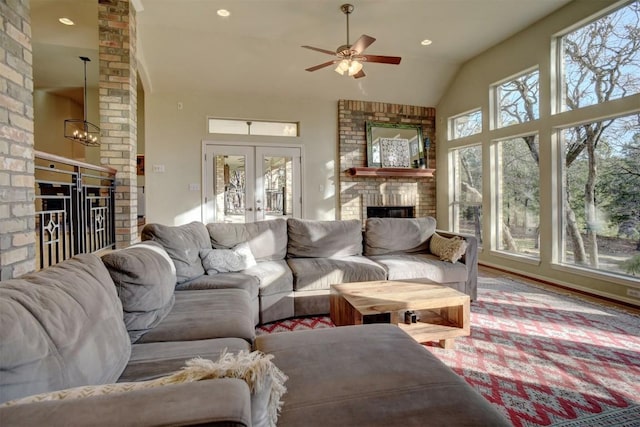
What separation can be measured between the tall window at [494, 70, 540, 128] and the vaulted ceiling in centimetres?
67

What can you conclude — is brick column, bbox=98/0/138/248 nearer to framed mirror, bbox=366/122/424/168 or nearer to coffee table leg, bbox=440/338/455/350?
coffee table leg, bbox=440/338/455/350

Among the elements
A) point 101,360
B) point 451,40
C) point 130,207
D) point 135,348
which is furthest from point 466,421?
point 451,40

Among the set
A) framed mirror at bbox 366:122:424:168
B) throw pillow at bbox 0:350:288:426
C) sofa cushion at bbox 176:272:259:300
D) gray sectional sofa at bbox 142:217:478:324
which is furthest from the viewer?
framed mirror at bbox 366:122:424:168

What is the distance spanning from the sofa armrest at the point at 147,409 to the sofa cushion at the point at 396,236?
2923mm

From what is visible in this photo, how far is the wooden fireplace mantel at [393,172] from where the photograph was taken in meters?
5.71

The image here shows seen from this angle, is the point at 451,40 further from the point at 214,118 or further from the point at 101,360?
the point at 101,360

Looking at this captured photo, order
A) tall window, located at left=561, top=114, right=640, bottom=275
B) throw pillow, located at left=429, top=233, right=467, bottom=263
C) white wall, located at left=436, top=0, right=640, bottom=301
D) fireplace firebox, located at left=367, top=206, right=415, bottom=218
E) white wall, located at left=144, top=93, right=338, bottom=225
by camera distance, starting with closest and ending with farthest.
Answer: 1. throw pillow, located at left=429, top=233, right=467, bottom=263
2. tall window, located at left=561, top=114, right=640, bottom=275
3. white wall, located at left=436, top=0, right=640, bottom=301
4. white wall, located at left=144, top=93, right=338, bottom=225
5. fireplace firebox, located at left=367, top=206, right=415, bottom=218

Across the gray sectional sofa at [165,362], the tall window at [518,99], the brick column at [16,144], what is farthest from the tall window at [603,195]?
the brick column at [16,144]

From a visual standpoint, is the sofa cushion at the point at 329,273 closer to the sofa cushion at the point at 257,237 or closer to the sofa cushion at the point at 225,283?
the sofa cushion at the point at 257,237

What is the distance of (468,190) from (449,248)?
2801mm

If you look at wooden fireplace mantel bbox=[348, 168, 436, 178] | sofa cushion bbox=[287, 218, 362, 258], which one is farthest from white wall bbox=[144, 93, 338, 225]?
sofa cushion bbox=[287, 218, 362, 258]

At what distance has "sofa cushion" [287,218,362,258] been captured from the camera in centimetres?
329

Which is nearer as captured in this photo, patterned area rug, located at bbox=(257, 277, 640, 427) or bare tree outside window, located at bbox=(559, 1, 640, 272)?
patterned area rug, located at bbox=(257, 277, 640, 427)

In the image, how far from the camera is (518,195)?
457cm
